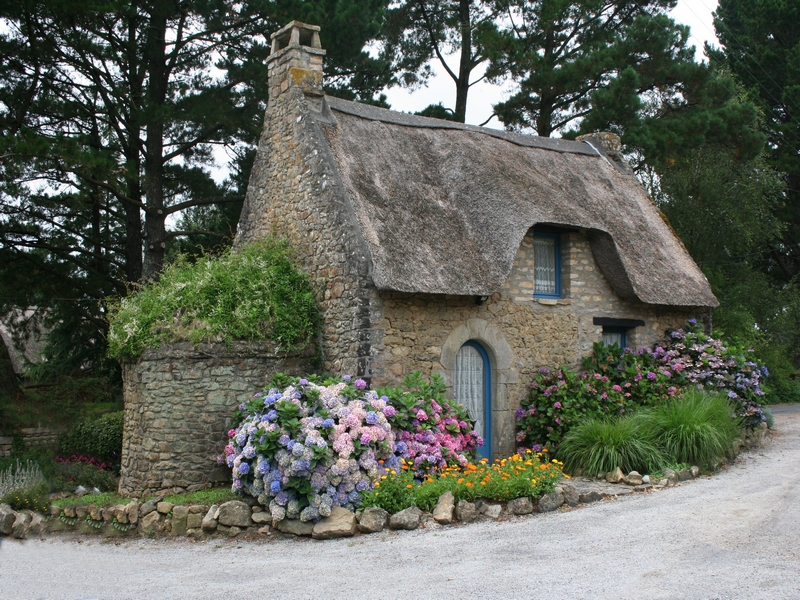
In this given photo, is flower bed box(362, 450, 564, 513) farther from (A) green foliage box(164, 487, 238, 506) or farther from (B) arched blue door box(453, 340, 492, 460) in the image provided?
(B) arched blue door box(453, 340, 492, 460)

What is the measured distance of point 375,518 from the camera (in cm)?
791

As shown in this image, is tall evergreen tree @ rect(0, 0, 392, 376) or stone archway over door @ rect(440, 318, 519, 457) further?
tall evergreen tree @ rect(0, 0, 392, 376)

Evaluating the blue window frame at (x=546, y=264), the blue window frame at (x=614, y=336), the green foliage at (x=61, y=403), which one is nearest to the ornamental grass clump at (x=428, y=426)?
the blue window frame at (x=546, y=264)

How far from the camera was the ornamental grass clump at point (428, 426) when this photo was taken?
30.1 ft

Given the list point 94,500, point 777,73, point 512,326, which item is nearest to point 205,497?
point 94,500

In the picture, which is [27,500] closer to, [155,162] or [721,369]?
[155,162]

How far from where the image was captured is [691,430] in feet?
34.2

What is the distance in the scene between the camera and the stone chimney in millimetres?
11945

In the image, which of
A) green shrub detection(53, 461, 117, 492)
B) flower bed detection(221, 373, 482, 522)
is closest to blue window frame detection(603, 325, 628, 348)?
flower bed detection(221, 373, 482, 522)

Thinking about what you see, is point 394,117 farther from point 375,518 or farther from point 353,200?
point 375,518

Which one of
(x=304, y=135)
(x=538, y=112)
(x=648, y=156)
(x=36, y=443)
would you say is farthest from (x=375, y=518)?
(x=538, y=112)

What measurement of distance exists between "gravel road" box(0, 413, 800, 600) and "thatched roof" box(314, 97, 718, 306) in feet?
11.6

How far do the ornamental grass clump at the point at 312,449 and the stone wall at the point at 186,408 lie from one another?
0.98m

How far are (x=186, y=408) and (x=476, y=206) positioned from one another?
502 cm
